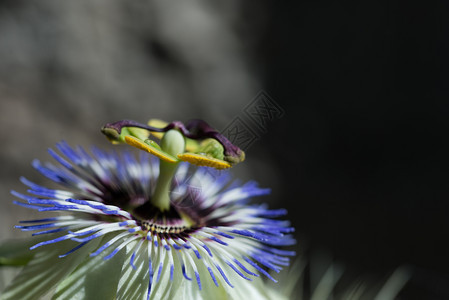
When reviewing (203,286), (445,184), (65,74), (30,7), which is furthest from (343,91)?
(203,286)

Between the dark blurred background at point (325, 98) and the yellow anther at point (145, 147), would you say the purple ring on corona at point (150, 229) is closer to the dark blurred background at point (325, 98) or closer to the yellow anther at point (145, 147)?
the yellow anther at point (145, 147)

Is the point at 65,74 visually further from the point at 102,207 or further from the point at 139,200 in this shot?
the point at 102,207

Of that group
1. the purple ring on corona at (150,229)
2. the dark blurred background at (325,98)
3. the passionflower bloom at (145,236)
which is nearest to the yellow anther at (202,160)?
the passionflower bloom at (145,236)

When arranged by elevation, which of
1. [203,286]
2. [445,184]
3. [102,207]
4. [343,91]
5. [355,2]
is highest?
[355,2]

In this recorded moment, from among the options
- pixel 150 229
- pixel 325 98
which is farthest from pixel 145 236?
pixel 325 98

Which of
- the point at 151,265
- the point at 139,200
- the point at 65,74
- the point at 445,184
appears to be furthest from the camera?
the point at 445,184

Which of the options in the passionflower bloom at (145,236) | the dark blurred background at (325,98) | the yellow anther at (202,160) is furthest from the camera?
the dark blurred background at (325,98)

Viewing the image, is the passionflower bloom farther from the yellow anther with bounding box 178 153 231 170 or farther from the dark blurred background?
the dark blurred background

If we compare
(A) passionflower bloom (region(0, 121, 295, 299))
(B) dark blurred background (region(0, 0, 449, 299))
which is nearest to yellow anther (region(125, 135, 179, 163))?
(A) passionflower bloom (region(0, 121, 295, 299))
